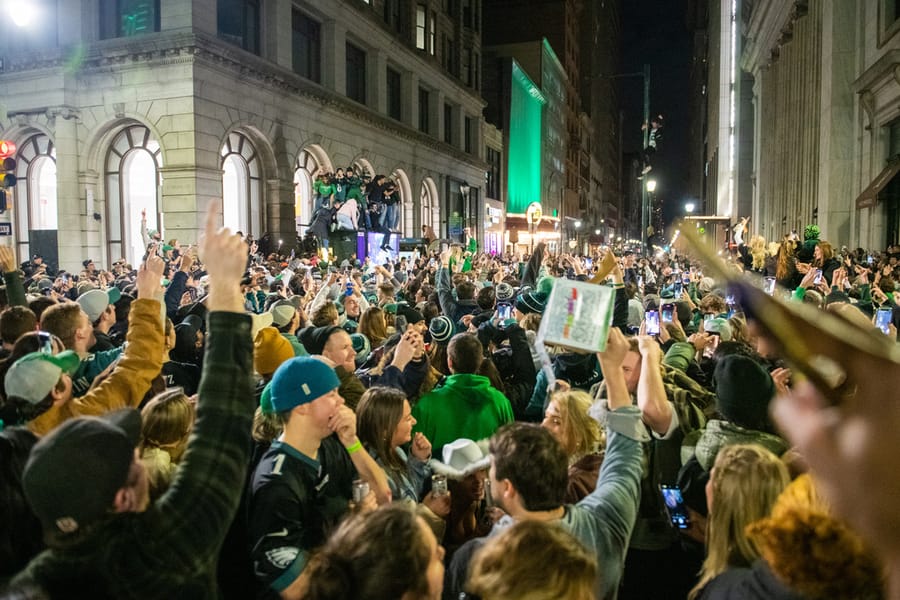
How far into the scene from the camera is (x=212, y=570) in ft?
6.65

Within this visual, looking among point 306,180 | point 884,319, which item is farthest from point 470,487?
point 306,180

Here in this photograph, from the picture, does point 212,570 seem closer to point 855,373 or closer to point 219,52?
point 855,373

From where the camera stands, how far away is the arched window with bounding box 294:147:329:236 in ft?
96.1

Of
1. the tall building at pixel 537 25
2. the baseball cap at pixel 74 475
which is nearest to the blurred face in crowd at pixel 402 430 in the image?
the baseball cap at pixel 74 475

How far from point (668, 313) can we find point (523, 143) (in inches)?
2201

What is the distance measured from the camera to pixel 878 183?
17.1 metres

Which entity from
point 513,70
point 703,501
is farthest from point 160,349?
point 513,70

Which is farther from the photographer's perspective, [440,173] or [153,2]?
[440,173]

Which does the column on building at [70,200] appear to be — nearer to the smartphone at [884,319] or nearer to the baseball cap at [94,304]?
the baseball cap at [94,304]

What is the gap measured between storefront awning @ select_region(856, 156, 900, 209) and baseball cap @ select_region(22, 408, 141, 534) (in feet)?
62.1

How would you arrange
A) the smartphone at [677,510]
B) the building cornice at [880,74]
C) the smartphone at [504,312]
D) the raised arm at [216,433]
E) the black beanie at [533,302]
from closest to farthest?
the raised arm at [216,433], the smartphone at [677,510], the black beanie at [533,302], the smartphone at [504,312], the building cornice at [880,74]

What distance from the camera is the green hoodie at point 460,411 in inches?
185

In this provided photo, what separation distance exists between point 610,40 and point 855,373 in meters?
150

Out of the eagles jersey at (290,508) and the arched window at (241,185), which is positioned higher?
the arched window at (241,185)
